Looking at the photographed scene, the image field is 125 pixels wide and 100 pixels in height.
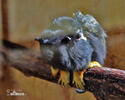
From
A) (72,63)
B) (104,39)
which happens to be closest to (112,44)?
(104,39)

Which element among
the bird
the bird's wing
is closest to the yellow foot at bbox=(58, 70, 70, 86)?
the bird

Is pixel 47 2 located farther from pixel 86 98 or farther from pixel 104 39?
pixel 86 98

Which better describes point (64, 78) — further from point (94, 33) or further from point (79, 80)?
point (94, 33)
